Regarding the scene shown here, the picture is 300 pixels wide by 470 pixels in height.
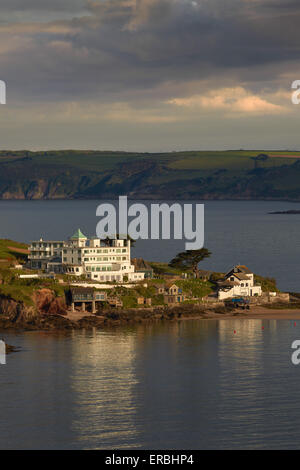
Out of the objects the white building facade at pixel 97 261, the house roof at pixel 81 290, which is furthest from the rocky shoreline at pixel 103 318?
the white building facade at pixel 97 261

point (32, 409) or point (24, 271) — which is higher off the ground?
point (24, 271)

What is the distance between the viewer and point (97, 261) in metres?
148

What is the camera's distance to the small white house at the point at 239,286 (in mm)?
148125

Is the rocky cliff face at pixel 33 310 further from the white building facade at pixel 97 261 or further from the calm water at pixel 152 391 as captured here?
the white building facade at pixel 97 261

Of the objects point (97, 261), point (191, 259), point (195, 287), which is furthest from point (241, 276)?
point (97, 261)

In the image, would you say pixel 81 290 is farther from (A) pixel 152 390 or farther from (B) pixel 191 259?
(A) pixel 152 390

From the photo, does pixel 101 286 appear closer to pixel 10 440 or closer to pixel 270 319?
pixel 270 319

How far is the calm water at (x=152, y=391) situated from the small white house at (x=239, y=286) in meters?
23.8

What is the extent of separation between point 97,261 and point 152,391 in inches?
2332

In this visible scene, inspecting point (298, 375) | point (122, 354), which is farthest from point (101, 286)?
point (298, 375)

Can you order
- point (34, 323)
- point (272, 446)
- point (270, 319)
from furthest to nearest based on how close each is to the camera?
point (270, 319) → point (34, 323) → point (272, 446)

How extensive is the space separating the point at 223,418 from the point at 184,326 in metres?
49.2

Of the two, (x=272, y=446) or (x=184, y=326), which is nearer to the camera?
(x=272, y=446)

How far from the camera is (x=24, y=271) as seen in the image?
147375 mm
